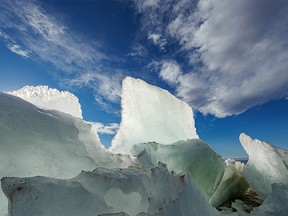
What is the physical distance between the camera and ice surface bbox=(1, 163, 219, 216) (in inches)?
37.1

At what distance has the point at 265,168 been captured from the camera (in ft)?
8.18

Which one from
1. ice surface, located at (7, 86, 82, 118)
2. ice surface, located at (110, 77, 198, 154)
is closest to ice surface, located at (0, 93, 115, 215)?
ice surface, located at (7, 86, 82, 118)

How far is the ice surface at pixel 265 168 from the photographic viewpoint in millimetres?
2406

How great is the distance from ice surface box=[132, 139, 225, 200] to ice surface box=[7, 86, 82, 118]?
2.15 ft

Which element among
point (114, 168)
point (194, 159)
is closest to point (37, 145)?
point (114, 168)

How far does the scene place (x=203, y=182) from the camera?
2398 millimetres

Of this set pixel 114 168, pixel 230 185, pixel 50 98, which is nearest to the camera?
pixel 114 168

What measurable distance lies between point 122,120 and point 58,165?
153 centimetres

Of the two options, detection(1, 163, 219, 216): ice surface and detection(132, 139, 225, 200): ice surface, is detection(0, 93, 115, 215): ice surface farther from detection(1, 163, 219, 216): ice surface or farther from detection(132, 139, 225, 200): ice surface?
detection(132, 139, 225, 200): ice surface

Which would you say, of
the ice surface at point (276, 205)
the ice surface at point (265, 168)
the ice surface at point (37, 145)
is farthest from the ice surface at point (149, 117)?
the ice surface at point (276, 205)

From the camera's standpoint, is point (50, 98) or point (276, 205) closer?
point (276, 205)

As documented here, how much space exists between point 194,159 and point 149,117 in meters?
0.87

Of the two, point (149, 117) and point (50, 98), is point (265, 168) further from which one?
point (50, 98)

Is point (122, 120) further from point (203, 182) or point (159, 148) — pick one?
point (203, 182)
